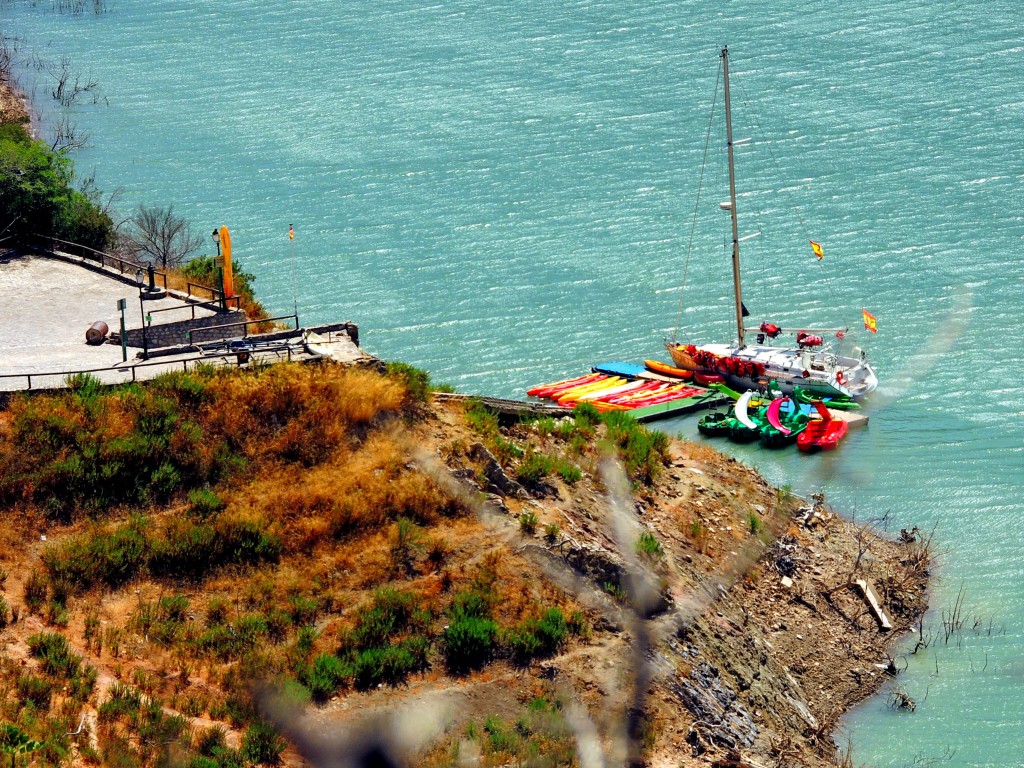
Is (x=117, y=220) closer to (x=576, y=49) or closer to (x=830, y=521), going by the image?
(x=576, y=49)

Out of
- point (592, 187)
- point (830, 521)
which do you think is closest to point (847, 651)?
point (830, 521)

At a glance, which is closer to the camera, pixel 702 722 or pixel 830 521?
pixel 702 722

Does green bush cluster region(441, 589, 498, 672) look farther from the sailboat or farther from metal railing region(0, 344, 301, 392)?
the sailboat

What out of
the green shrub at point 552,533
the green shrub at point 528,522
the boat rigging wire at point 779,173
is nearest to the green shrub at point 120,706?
the green shrub at point 528,522

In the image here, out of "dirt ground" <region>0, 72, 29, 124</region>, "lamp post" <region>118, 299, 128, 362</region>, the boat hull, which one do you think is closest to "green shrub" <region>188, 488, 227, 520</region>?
"lamp post" <region>118, 299, 128, 362</region>

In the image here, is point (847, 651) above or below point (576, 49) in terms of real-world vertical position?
below

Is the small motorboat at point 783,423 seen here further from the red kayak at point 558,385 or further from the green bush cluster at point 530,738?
the green bush cluster at point 530,738
